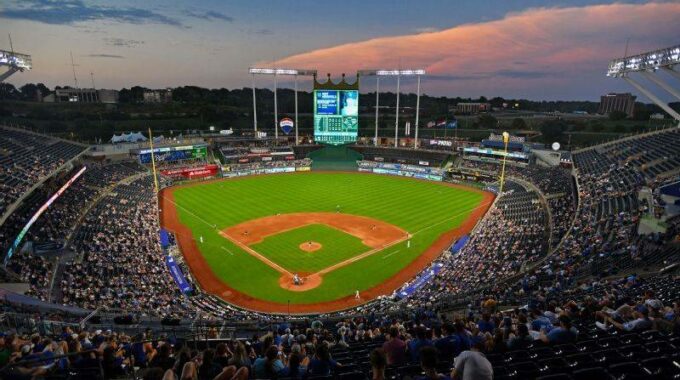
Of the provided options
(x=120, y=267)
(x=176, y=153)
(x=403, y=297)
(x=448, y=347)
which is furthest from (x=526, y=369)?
(x=176, y=153)

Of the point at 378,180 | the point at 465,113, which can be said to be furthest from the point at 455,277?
the point at 465,113

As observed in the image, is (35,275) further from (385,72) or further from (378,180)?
(385,72)

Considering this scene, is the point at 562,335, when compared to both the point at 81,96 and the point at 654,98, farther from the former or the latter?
the point at 81,96

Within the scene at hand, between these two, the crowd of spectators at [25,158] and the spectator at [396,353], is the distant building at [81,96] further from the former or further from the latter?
the spectator at [396,353]

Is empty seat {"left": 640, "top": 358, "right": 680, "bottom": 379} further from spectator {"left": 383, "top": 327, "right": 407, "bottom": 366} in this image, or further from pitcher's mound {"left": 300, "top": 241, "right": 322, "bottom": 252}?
pitcher's mound {"left": 300, "top": 241, "right": 322, "bottom": 252}

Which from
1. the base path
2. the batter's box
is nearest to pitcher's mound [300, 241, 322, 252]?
the batter's box
